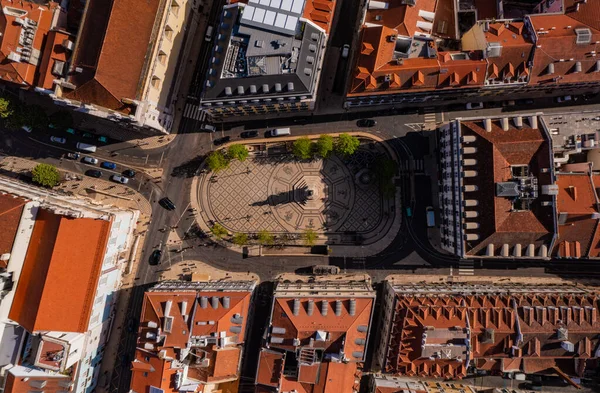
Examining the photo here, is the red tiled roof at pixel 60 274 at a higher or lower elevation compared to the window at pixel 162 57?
lower

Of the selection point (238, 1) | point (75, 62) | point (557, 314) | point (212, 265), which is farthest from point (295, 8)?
point (557, 314)

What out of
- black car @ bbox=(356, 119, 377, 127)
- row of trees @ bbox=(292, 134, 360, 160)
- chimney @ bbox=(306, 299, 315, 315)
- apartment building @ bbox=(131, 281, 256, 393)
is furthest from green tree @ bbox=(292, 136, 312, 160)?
apartment building @ bbox=(131, 281, 256, 393)

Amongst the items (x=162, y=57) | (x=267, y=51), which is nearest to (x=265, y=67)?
(x=267, y=51)

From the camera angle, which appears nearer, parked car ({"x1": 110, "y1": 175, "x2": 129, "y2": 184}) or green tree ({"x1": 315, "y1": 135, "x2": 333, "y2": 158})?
green tree ({"x1": 315, "y1": 135, "x2": 333, "y2": 158})

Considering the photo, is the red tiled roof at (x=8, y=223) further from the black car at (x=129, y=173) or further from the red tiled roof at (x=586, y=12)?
the red tiled roof at (x=586, y=12)

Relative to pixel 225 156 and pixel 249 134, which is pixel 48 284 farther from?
pixel 249 134

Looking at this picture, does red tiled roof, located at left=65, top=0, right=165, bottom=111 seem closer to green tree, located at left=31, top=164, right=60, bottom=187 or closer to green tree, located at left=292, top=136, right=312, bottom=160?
green tree, located at left=31, top=164, right=60, bottom=187

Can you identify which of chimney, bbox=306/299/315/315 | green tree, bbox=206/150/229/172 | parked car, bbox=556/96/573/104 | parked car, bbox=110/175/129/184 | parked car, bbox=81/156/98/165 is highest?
parked car, bbox=556/96/573/104

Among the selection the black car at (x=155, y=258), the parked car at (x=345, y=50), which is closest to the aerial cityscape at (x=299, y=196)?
the black car at (x=155, y=258)
